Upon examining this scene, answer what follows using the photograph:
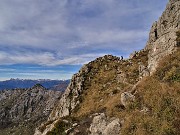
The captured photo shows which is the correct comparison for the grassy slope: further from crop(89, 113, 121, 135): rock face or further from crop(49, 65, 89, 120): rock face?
crop(49, 65, 89, 120): rock face

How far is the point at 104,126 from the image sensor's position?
2375cm

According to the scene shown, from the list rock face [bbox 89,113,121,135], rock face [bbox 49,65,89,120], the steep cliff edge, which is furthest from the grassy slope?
rock face [bbox 49,65,89,120]

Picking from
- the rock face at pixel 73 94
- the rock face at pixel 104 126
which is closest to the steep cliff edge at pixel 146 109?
the rock face at pixel 104 126

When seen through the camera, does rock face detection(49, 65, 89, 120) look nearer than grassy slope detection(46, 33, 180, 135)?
No

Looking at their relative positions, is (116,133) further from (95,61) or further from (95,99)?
(95,61)

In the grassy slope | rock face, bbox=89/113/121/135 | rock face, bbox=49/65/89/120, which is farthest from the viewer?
rock face, bbox=49/65/89/120

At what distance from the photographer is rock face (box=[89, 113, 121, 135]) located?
22172 millimetres

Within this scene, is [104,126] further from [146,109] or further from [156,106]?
[156,106]

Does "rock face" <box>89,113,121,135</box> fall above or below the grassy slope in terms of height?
below

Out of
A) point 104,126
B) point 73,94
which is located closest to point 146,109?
point 104,126

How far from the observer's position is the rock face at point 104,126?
22.2 m

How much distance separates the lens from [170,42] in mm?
35625

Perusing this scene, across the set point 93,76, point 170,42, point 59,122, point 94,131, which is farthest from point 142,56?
point 94,131

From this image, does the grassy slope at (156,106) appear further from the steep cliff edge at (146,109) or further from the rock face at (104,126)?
the rock face at (104,126)
